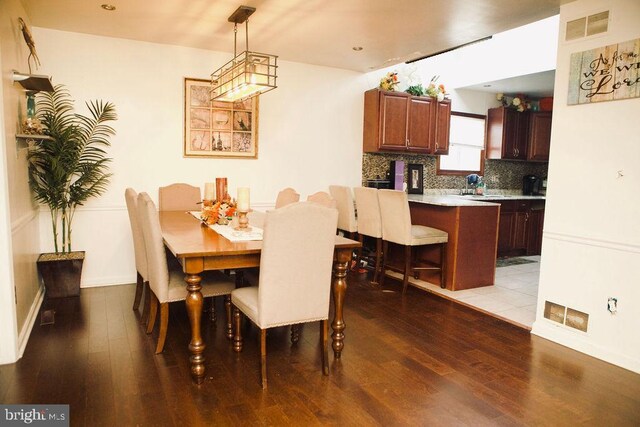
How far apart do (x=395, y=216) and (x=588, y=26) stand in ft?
7.09

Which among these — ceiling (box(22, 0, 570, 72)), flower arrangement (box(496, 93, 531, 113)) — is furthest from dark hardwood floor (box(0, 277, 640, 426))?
flower arrangement (box(496, 93, 531, 113))

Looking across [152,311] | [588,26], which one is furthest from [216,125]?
[588,26]

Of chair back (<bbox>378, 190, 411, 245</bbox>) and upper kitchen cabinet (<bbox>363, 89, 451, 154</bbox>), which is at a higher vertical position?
upper kitchen cabinet (<bbox>363, 89, 451, 154</bbox>)

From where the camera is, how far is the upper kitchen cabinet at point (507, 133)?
20.9 ft

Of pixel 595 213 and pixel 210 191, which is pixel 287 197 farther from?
pixel 595 213

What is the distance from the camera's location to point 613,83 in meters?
2.75

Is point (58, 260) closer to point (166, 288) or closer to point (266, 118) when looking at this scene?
point (166, 288)

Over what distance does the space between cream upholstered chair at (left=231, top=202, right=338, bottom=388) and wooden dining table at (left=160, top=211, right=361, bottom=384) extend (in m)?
0.22

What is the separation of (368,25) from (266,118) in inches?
67.7

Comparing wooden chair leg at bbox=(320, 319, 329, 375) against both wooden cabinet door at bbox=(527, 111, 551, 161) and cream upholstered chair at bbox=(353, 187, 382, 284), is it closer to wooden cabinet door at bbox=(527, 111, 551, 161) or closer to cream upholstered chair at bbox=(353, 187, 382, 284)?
cream upholstered chair at bbox=(353, 187, 382, 284)

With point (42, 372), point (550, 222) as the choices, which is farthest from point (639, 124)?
point (42, 372)

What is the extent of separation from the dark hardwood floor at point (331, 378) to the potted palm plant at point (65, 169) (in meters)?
0.58

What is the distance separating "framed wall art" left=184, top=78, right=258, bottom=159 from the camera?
4.50 meters

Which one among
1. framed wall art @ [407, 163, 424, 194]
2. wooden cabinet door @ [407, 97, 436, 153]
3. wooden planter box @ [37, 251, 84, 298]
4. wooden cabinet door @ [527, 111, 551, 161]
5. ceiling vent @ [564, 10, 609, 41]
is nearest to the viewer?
ceiling vent @ [564, 10, 609, 41]
